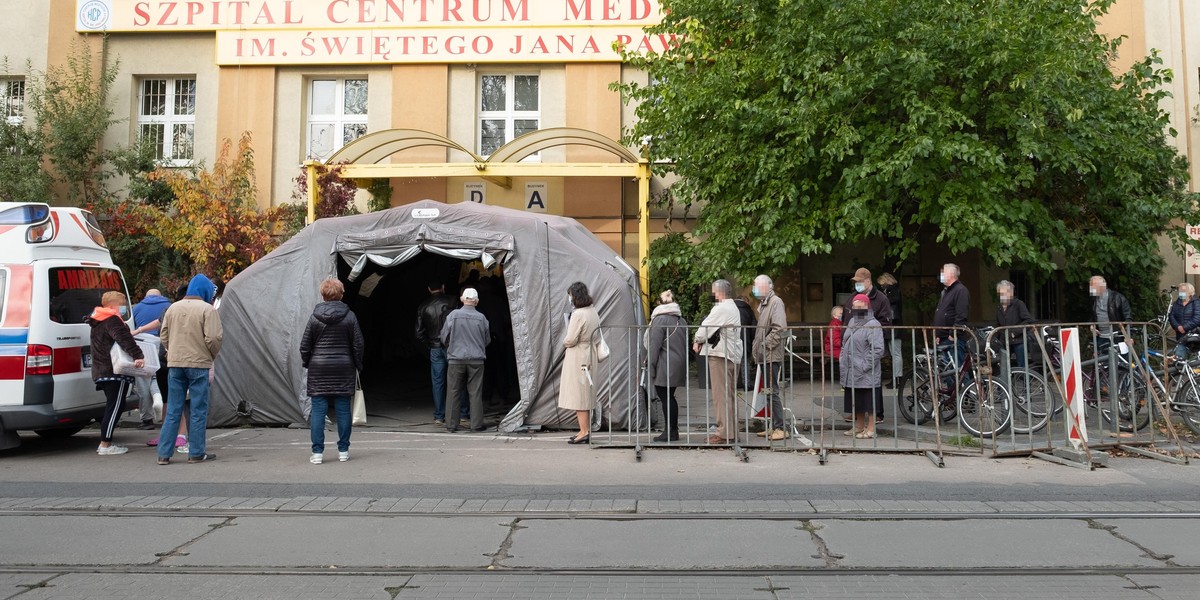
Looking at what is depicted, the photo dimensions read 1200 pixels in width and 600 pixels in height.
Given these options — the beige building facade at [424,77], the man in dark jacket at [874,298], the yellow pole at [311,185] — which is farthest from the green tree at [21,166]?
the man in dark jacket at [874,298]

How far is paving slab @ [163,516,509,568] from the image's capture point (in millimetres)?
5391

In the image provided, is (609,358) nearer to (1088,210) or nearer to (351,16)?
(1088,210)

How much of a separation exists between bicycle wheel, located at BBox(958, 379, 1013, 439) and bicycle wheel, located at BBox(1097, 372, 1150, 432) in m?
0.89

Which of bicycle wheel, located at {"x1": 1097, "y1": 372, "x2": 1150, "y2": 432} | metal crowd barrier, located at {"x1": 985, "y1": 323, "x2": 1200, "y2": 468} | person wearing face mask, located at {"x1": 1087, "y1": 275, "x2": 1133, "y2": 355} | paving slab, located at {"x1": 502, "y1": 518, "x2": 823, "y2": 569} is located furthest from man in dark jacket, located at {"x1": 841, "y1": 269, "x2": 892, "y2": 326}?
paving slab, located at {"x1": 502, "y1": 518, "x2": 823, "y2": 569}

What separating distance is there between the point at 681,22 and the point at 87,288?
30.4 ft

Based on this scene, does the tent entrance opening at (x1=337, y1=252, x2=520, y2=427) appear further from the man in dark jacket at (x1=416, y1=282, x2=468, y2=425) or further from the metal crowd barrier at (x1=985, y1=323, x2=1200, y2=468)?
the metal crowd barrier at (x1=985, y1=323, x2=1200, y2=468)

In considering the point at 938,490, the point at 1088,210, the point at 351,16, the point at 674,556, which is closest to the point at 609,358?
the point at 938,490

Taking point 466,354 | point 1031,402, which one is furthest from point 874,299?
point 466,354

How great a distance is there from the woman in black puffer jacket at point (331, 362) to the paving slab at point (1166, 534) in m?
6.35

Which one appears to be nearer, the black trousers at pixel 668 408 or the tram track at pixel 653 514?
the tram track at pixel 653 514

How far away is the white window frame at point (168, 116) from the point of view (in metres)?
17.7

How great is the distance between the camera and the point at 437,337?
37.9 ft

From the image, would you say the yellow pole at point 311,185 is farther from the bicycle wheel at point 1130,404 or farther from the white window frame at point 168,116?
the bicycle wheel at point 1130,404

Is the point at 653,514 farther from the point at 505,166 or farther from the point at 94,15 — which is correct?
the point at 94,15
